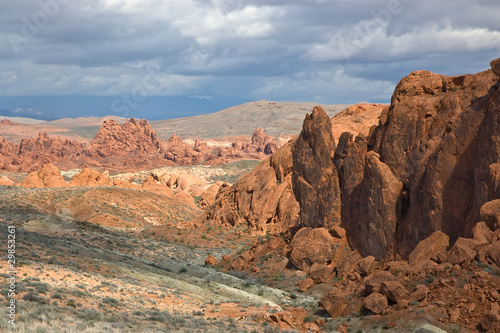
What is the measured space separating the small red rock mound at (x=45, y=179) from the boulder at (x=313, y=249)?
A: 5629cm

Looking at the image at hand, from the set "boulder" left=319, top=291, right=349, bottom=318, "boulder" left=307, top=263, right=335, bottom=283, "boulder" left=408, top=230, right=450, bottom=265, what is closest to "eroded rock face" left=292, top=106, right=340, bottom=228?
"boulder" left=307, top=263, right=335, bottom=283

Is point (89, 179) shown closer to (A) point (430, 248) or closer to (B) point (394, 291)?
(A) point (430, 248)

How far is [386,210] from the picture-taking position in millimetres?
32031

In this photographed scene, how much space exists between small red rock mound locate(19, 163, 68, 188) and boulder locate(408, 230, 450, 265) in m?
66.0

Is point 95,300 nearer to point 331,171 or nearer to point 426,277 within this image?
point 426,277

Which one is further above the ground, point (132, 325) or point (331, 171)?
point (331, 171)

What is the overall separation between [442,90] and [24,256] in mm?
26961

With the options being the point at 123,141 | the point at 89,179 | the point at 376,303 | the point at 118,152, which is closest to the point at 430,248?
the point at 376,303

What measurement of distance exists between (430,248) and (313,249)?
9.28 metres

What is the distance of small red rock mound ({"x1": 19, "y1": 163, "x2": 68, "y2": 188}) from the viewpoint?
8288cm

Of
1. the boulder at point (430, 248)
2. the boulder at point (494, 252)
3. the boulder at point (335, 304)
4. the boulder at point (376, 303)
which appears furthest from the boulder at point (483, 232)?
the boulder at point (335, 304)

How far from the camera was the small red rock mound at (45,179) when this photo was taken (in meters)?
82.9

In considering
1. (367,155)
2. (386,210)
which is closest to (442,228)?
(386,210)

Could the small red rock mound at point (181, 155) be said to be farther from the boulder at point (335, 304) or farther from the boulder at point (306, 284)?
the boulder at point (335, 304)
